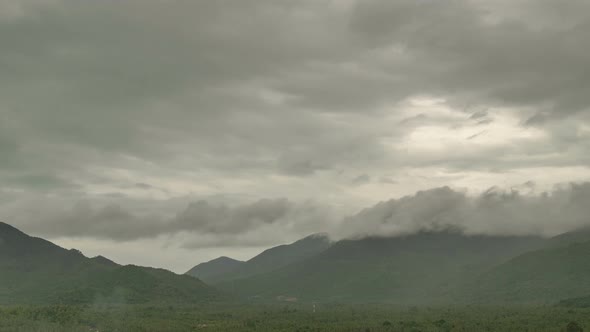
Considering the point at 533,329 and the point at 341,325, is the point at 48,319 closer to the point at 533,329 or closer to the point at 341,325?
the point at 341,325

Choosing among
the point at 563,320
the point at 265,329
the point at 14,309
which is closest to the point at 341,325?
the point at 265,329

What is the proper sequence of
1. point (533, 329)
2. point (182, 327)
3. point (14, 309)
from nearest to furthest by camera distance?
point (533, 329) < point (182, 327) < point (14, 309)

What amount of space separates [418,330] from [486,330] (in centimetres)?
1534

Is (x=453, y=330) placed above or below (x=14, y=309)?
below

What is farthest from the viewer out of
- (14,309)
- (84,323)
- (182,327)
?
(14,309)

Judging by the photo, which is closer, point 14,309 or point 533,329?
point 533,329

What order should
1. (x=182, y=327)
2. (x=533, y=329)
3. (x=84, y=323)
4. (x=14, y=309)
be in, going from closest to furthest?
(x=533, y=329) < (x=182, y=327) < (x=84, y=323) < (x=14, y=309)

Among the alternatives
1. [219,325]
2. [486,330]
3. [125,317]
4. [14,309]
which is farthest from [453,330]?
[14,309]

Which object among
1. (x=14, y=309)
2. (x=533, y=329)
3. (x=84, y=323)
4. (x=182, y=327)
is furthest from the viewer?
(x=14, y=309)

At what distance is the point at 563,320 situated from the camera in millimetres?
152625

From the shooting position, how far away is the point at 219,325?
152m

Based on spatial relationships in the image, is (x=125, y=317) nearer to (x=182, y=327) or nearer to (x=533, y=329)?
(x=182, y=327)

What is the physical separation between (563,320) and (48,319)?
133691mm

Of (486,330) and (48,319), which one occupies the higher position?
(48,319)
